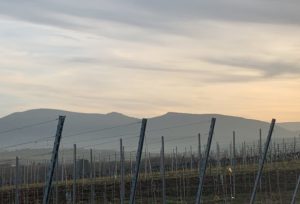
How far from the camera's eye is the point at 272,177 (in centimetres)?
3462

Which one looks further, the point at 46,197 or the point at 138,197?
the point at 138,197

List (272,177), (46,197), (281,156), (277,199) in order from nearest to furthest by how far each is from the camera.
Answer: (46,197) < (277,199) < (272,177) < (281,156)

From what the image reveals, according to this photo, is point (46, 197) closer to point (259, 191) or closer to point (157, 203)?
point (157, 203)

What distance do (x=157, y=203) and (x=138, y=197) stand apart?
3590mm

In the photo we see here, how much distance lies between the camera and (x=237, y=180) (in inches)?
1336

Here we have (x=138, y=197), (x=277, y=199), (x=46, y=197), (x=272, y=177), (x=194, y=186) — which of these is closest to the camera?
(x=46, y=197)

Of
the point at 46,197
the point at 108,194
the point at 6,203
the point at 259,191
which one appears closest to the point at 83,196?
the point at 108,194

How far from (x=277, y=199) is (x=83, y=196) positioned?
908 centimetres

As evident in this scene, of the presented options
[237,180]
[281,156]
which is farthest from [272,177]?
[281,156]

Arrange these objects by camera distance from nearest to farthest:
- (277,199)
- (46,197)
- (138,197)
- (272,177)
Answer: (46,197) → (277,199) → (138,197) → (272,177)

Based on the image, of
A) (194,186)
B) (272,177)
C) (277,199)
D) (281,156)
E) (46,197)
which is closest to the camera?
(46,197)

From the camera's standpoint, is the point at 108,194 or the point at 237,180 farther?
the point at 237,180

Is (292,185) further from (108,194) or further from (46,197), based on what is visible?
(46,197)

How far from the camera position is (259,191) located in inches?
1139
